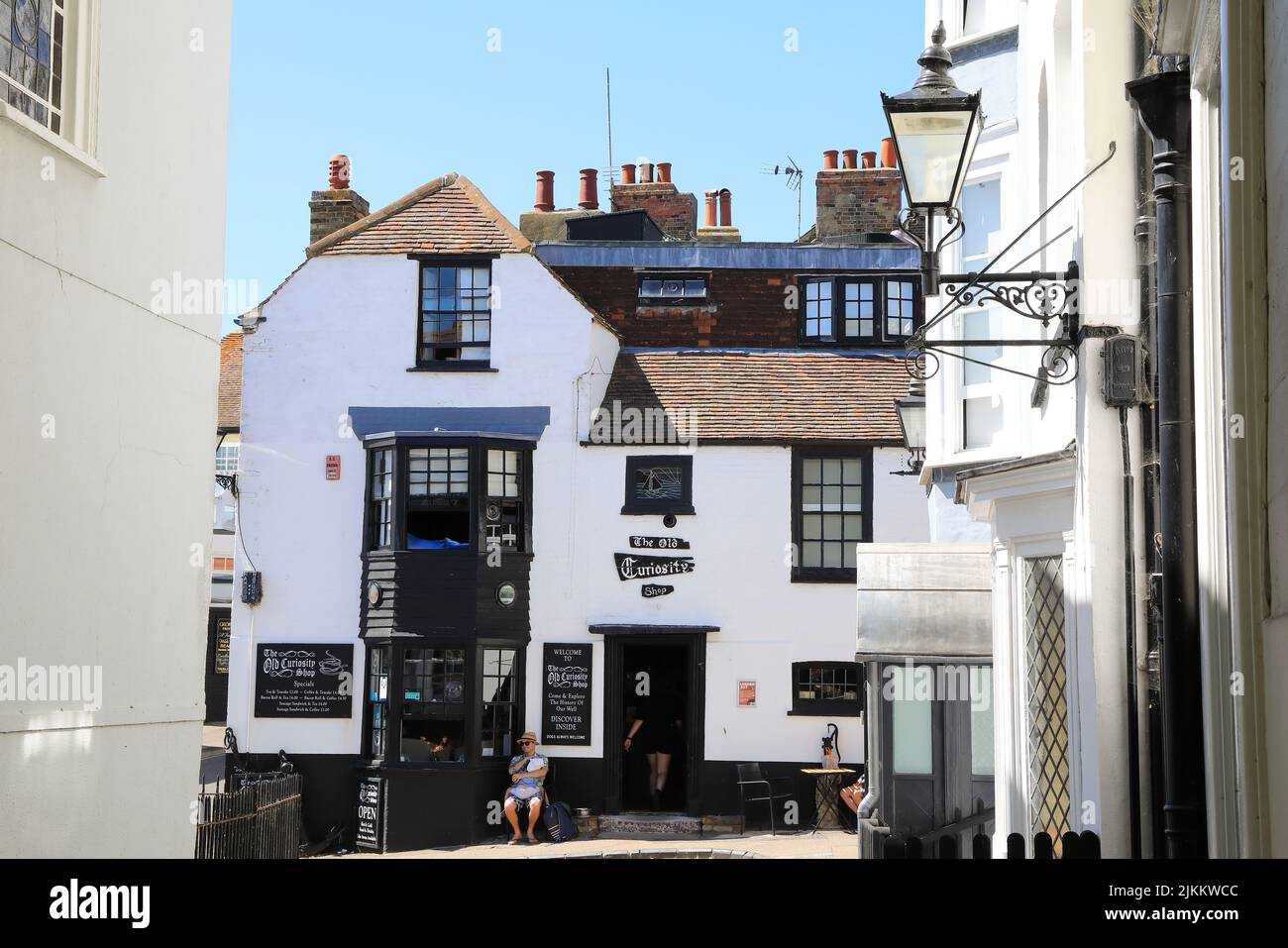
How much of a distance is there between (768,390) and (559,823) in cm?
770

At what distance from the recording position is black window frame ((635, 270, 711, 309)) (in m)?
25.3

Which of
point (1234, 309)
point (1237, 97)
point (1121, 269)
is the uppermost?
point (1121, 269)

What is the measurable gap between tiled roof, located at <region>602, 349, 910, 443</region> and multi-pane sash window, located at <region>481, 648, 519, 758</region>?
400 centimetres

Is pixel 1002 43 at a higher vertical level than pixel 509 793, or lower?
higher

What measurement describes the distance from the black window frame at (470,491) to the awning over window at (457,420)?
200mm

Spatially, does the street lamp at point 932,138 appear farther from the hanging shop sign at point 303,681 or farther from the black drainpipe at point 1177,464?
the hanging shop sign at point 303,681

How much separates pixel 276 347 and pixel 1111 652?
1850 centimetres

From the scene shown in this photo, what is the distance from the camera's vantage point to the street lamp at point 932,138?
23.9 ft

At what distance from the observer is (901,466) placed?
22.8 m

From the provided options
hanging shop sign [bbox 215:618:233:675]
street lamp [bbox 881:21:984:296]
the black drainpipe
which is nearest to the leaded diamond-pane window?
street lamp [bbox 881:21:984:296]

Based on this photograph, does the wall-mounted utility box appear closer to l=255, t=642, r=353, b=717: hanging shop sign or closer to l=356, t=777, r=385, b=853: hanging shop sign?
l=356, t=777, r=385, b=853: hanging shop sign

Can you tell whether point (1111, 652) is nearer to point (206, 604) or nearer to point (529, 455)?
point (206, 604)

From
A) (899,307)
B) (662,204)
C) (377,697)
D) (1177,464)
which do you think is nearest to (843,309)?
(899,307)
